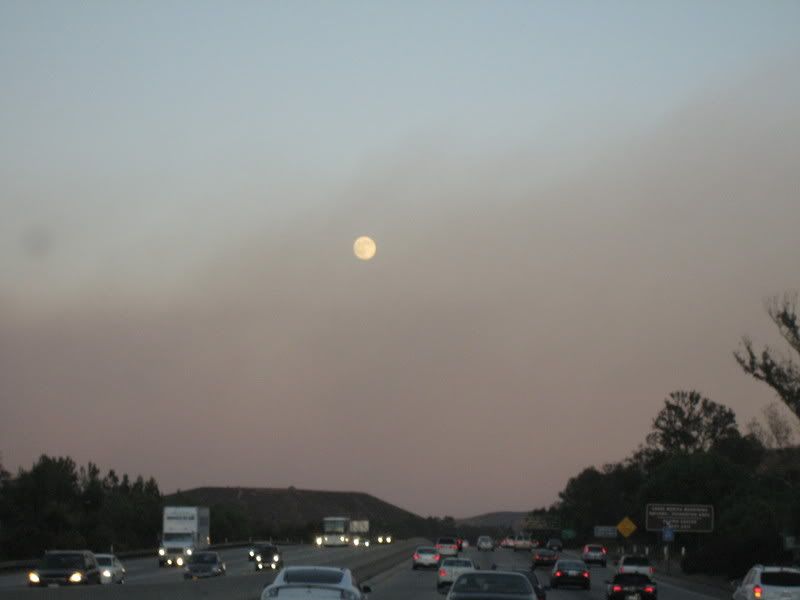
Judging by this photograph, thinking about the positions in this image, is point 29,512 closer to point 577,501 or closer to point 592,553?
point 592,553

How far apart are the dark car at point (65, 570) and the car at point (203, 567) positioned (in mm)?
10551

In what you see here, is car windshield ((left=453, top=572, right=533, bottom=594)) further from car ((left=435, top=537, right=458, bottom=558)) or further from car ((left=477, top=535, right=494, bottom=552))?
car ((left=477, top=535, right=494, bottom=552))

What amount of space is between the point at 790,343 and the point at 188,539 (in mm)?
40238

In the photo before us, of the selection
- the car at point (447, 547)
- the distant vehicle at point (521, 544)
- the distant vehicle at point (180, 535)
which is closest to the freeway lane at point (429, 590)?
the car at point (447, 547)

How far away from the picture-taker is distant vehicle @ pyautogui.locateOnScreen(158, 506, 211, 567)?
80250 millimetres

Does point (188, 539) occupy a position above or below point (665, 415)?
below

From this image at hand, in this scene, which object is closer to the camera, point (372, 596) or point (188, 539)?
point (372, 596)

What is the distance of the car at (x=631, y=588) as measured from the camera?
40969mm

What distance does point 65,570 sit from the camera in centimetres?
4316

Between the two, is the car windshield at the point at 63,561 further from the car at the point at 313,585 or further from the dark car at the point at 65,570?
the car at the point at 313,585

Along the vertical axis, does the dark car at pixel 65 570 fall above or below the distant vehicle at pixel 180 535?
below

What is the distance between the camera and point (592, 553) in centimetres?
8800

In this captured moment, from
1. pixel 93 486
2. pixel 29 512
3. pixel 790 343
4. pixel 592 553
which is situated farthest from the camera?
pixel 93 486

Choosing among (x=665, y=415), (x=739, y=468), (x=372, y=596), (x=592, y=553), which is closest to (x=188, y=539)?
(x=592, y=553)
